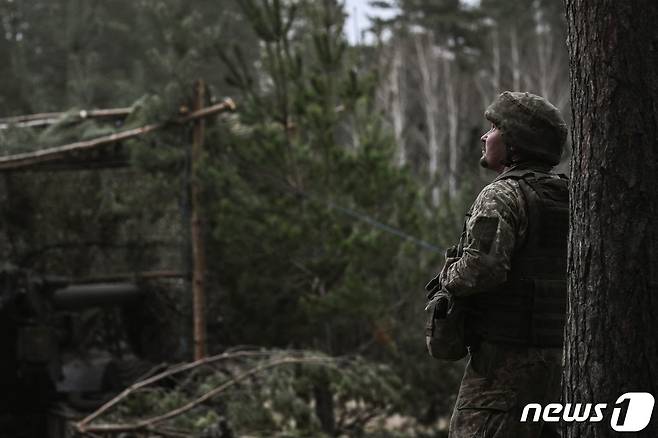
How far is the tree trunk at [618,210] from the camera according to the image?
2.80 metres

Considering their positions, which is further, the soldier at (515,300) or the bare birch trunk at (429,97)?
the bare birch trunk at (429,97)

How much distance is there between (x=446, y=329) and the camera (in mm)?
3262

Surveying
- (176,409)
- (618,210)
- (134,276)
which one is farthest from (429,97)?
(618,210)

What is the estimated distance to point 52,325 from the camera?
898 cm

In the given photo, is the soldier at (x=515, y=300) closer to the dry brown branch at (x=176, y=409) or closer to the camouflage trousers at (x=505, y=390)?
the camouflage trousers at (x=505, y=390)

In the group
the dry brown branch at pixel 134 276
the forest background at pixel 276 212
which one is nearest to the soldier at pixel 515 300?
the forest background at pixel 276 212

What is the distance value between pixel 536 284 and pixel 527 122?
535mm

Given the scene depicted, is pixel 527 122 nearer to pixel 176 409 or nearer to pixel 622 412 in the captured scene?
pixel 622 412

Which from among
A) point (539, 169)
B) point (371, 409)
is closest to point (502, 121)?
point (539, 169)

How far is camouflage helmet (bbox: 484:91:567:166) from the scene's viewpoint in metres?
3.30

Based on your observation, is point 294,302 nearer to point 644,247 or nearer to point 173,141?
point 173,141

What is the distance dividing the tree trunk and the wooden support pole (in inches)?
256

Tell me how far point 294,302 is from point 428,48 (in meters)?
24.1

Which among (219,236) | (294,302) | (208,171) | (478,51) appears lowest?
(294,302)
